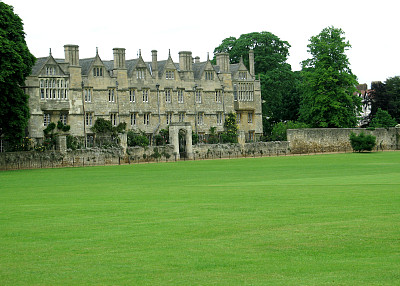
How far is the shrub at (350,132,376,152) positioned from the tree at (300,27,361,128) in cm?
491

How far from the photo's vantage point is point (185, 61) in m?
74.9

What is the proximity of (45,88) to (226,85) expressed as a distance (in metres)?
22.2

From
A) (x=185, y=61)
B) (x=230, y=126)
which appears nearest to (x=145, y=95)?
(x=185, y=61)

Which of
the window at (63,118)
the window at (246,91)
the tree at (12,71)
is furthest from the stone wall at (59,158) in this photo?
the window at (246,91)

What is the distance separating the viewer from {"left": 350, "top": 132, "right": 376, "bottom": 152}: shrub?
71312 millimetres

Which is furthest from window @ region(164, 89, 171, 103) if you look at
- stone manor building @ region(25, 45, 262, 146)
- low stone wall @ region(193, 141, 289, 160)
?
low stone wall @ region(193, 141, 289, 160)

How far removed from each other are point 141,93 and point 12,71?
22050mm

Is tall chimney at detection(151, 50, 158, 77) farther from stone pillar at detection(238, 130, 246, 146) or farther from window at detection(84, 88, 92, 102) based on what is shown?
stone pillar at detection(238, 130, 246, 146)

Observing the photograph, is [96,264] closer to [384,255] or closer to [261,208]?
[384,255]

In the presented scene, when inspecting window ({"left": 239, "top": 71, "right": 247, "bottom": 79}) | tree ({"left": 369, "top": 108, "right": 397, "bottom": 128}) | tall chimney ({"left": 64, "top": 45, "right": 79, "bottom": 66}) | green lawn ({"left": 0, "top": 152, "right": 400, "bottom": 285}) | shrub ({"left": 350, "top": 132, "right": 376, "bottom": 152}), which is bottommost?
green lawn ({"left": 0, "top": 152, "right": 400, "bottom": 285})

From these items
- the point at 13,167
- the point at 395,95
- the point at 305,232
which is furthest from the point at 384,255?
the point at 395,95

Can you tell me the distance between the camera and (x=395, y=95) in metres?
93.9

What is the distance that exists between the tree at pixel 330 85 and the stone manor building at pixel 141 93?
617 centimetres

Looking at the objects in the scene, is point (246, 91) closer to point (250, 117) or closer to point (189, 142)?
point (250, 117)
